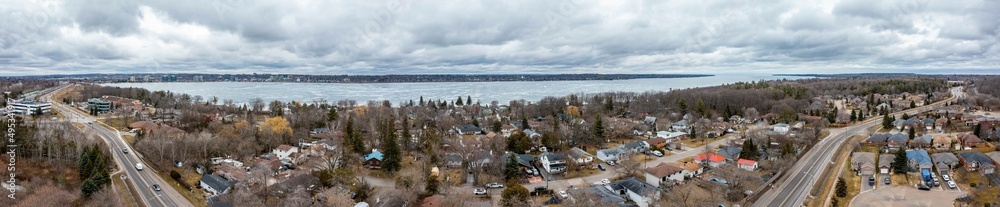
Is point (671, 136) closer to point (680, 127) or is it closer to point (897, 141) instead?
point (680, 127)

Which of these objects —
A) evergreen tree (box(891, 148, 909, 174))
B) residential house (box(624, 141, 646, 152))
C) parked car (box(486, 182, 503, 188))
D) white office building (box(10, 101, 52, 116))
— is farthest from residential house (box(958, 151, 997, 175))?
white office building (box(10, 101, 52, 116))

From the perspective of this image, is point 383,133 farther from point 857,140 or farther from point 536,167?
point 857,140

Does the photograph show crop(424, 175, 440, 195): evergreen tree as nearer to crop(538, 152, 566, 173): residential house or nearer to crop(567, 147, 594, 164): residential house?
crop(538, 152, 566, 173): residential house

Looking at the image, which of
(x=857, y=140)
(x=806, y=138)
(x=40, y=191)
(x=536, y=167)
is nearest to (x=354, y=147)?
(x=536, y=167)

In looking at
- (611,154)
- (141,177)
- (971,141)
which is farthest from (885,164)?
(141,177)

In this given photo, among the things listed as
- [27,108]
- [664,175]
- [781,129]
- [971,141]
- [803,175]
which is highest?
[27,108]

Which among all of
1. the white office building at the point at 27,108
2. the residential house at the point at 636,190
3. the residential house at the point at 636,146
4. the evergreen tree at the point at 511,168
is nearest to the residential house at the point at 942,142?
the residential house at the point at 636,146

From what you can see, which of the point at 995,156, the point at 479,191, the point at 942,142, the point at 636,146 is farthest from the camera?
the point at 636,146
